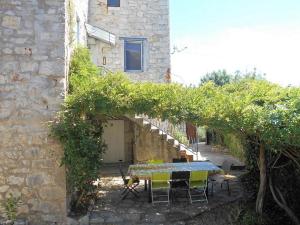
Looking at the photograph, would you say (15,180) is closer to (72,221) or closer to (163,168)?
(72,221)

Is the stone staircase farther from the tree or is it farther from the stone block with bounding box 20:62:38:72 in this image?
the tree

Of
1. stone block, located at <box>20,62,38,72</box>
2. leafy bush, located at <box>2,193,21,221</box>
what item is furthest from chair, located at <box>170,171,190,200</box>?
stone block, located at <box>20,62,38,72</box>

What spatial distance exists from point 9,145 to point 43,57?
1931 mm

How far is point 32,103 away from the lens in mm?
8766

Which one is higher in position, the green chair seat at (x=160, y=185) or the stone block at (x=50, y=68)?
the stone block at (x=50, y=68)

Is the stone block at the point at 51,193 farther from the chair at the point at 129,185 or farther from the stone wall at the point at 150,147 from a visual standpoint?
the stone wall at the point at 150,147

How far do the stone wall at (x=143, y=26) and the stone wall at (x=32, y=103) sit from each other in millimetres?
6283

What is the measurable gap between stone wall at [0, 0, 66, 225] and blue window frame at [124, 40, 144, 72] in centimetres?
642

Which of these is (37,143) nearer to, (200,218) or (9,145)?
(9,145)

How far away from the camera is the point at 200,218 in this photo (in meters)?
8.97

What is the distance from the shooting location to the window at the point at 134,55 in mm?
15188

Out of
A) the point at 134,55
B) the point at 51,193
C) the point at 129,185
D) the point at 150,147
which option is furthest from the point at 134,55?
the point at 51,193

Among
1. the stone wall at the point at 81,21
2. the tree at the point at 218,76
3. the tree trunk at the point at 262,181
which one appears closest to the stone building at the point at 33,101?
the stone wall at the point at 81,21

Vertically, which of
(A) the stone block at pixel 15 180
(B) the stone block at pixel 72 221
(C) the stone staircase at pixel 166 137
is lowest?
(B) the stone block at pixel 72 221
